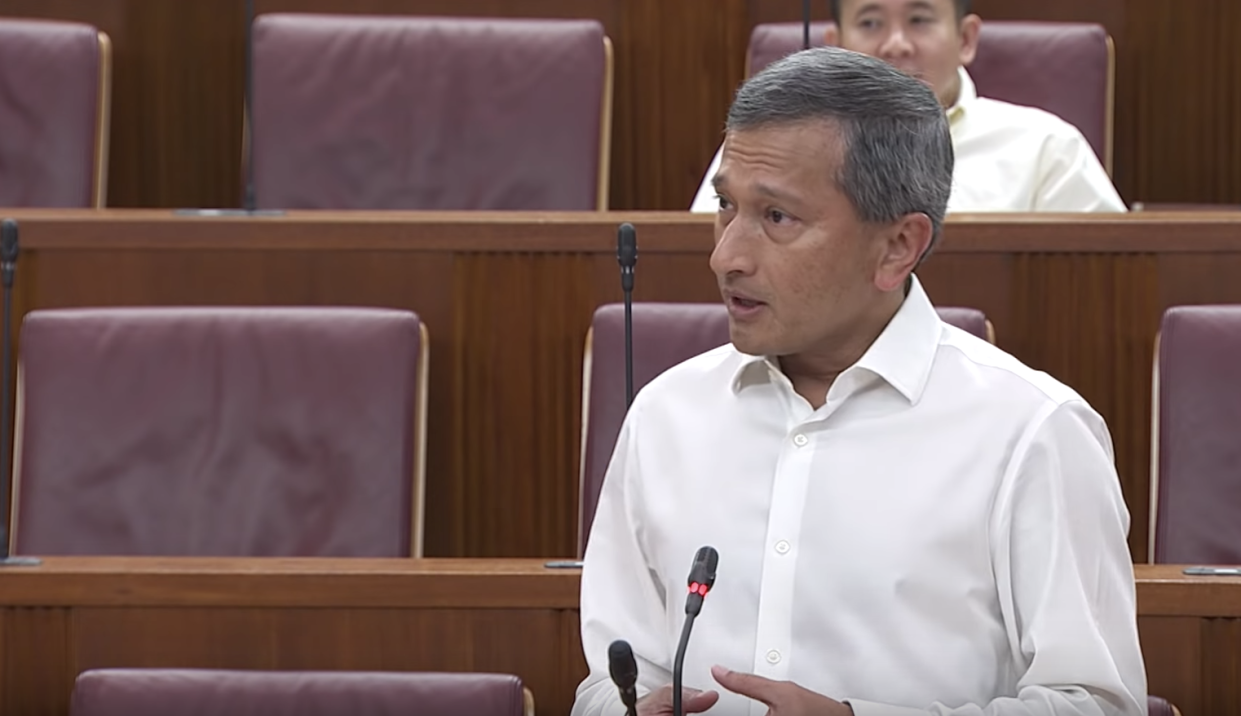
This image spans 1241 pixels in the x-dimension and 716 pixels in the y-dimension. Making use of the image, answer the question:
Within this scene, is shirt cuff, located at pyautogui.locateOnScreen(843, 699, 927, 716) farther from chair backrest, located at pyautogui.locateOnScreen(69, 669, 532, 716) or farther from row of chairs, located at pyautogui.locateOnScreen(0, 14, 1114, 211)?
row of chairs, located at pyautogui.locateOnScreen(0, 14, 1114, 211)

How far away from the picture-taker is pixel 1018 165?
0.78 meters

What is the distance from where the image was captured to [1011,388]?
39cm

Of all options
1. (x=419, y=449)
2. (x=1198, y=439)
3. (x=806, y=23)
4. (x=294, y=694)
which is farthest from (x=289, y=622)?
(x=806, y=23)

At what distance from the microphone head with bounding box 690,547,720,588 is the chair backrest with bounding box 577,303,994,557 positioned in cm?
25

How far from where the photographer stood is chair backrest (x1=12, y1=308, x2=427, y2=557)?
0.63 metres

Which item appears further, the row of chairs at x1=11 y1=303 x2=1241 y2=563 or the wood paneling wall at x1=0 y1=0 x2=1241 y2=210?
the wood paneling wall at x1=0 y1=0 x2=1241 y2=210

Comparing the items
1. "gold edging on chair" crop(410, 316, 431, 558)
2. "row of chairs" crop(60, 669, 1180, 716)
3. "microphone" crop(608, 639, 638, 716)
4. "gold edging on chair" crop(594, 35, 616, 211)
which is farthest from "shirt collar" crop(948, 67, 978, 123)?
"microphone" crop(608, 639, 638, 716)

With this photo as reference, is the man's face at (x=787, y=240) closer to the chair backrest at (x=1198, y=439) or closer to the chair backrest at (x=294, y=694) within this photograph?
the chair backrest at (x=294, y=694)

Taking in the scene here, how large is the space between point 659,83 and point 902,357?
498 millimetres

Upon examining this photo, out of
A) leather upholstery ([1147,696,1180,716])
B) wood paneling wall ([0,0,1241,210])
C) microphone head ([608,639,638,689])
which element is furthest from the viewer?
wood paneling wall ([0,0,1241,210])

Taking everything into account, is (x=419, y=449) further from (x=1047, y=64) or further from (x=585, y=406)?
(x=1047, y=64)

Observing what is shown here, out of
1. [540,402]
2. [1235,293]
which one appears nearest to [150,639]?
[540,402]

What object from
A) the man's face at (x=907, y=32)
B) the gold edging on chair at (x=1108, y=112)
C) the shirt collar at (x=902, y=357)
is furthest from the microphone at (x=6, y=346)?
the gold edging on chair at (x=1108, y=112)

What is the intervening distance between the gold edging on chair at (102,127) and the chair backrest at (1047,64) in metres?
0.28
